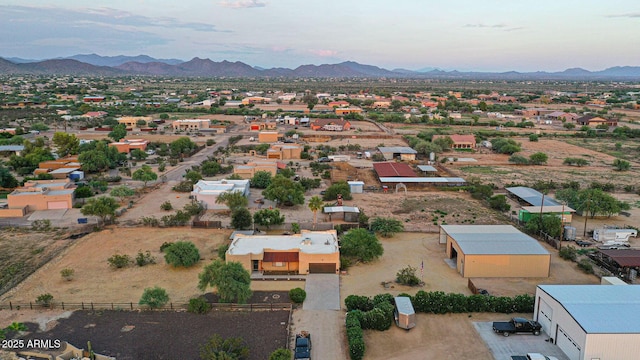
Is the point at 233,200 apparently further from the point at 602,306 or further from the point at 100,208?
the point at 602,306

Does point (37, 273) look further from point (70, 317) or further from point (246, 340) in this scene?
point (246, 340)

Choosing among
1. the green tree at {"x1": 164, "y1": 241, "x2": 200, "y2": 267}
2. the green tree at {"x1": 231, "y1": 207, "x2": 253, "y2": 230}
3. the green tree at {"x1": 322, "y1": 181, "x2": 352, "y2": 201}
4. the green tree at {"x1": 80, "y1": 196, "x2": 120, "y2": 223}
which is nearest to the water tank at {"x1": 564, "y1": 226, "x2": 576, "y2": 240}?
the green tree at {"x1": 322, "y1": 181, "x2": 352, "y2": 201}

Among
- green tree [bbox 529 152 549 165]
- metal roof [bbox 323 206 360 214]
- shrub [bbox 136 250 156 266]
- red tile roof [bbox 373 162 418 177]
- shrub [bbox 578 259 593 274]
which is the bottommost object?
shrub [bbox 136 250 156 266]

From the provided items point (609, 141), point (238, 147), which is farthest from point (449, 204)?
point (609, 141)

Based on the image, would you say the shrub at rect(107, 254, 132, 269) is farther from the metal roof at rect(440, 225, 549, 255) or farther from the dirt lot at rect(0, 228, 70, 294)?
the metal roof at rect(440, 225, 549, 255)

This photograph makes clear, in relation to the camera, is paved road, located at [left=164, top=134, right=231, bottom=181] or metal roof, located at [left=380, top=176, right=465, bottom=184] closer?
metal roof, located at [left=380, top=176, right=465, bottom=184]
